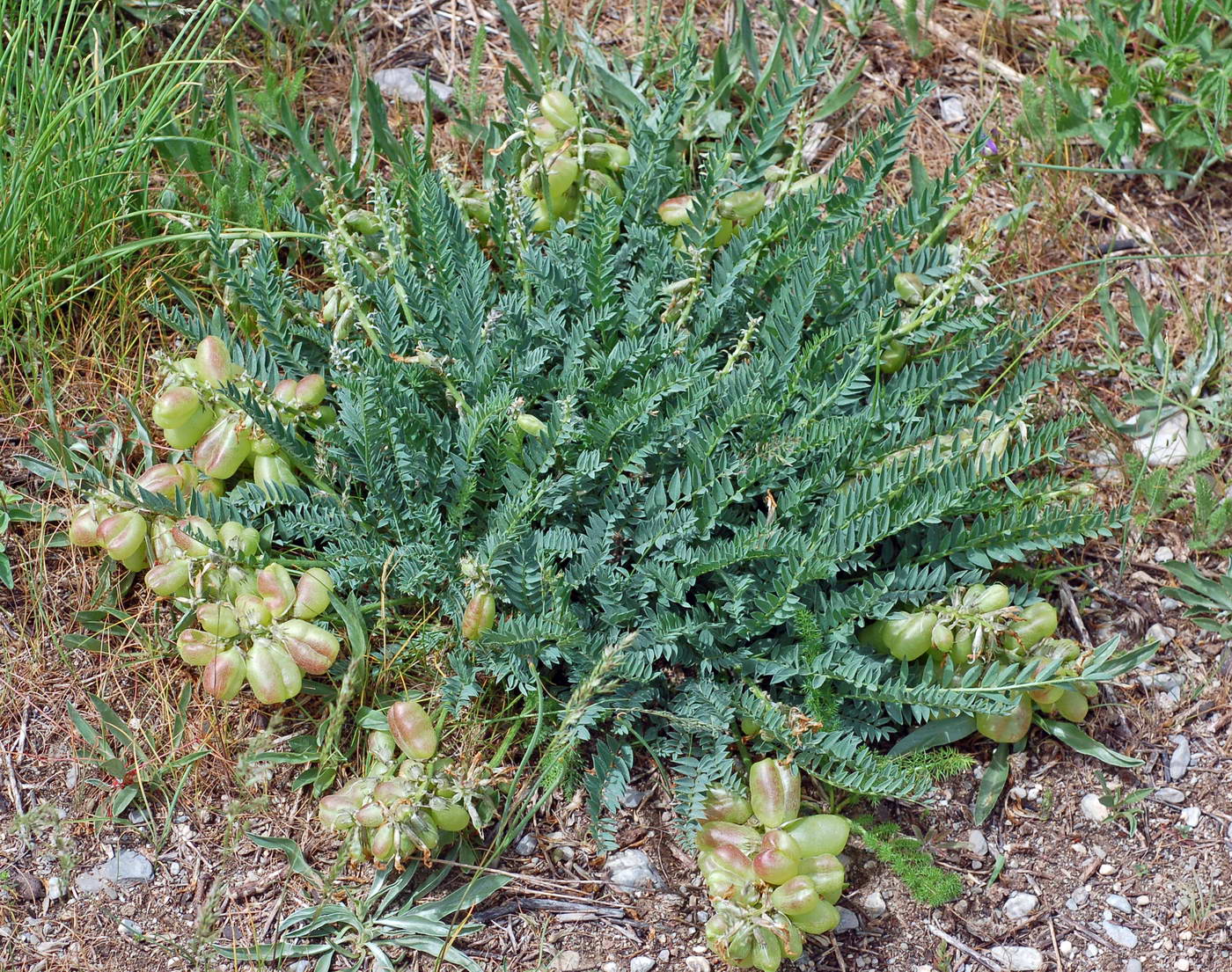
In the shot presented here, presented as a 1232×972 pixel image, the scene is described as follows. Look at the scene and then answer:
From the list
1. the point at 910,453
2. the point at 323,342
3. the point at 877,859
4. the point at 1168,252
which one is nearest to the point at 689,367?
the point at 910,453

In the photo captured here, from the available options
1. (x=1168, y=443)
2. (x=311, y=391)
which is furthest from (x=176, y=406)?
(x=1168, y=443)

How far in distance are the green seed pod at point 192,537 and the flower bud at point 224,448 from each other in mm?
119

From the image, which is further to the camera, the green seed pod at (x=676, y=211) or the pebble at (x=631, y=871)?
the green seed pod at (x=676, y=211)

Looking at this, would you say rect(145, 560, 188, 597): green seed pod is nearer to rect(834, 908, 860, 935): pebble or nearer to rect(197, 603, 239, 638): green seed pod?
rect(197, 603, 239, 638): green seed pod

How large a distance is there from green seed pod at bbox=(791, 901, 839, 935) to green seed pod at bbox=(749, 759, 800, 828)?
0.16 m

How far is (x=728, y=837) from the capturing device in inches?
79.0

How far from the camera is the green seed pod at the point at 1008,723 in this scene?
7.17 ft

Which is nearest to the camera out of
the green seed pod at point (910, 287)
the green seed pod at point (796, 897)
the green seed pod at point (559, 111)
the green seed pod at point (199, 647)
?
the green seed pod at point (796, 897)

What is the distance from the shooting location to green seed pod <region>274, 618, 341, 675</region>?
2059 mm

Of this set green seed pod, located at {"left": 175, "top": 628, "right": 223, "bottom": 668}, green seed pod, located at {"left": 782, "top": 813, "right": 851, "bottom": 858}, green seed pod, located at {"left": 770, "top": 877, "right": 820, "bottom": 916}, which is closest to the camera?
green seed pod, located at {"left": 770, "top": 877, "right": 820, "bottom": 916}

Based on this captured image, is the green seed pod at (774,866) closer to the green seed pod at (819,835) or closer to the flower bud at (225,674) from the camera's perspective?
the green seed pod at (819,835)

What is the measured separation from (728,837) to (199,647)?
3.32 feet

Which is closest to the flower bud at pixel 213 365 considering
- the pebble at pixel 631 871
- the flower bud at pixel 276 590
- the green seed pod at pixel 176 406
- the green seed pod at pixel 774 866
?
the green seed pod at pixel 176 406

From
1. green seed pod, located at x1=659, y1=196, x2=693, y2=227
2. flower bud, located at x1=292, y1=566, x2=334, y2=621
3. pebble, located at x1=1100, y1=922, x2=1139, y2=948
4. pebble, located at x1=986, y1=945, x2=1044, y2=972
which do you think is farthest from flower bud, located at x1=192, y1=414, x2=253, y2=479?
pebble, located at x1=1100, y1=922, x2=1139, y2=948
